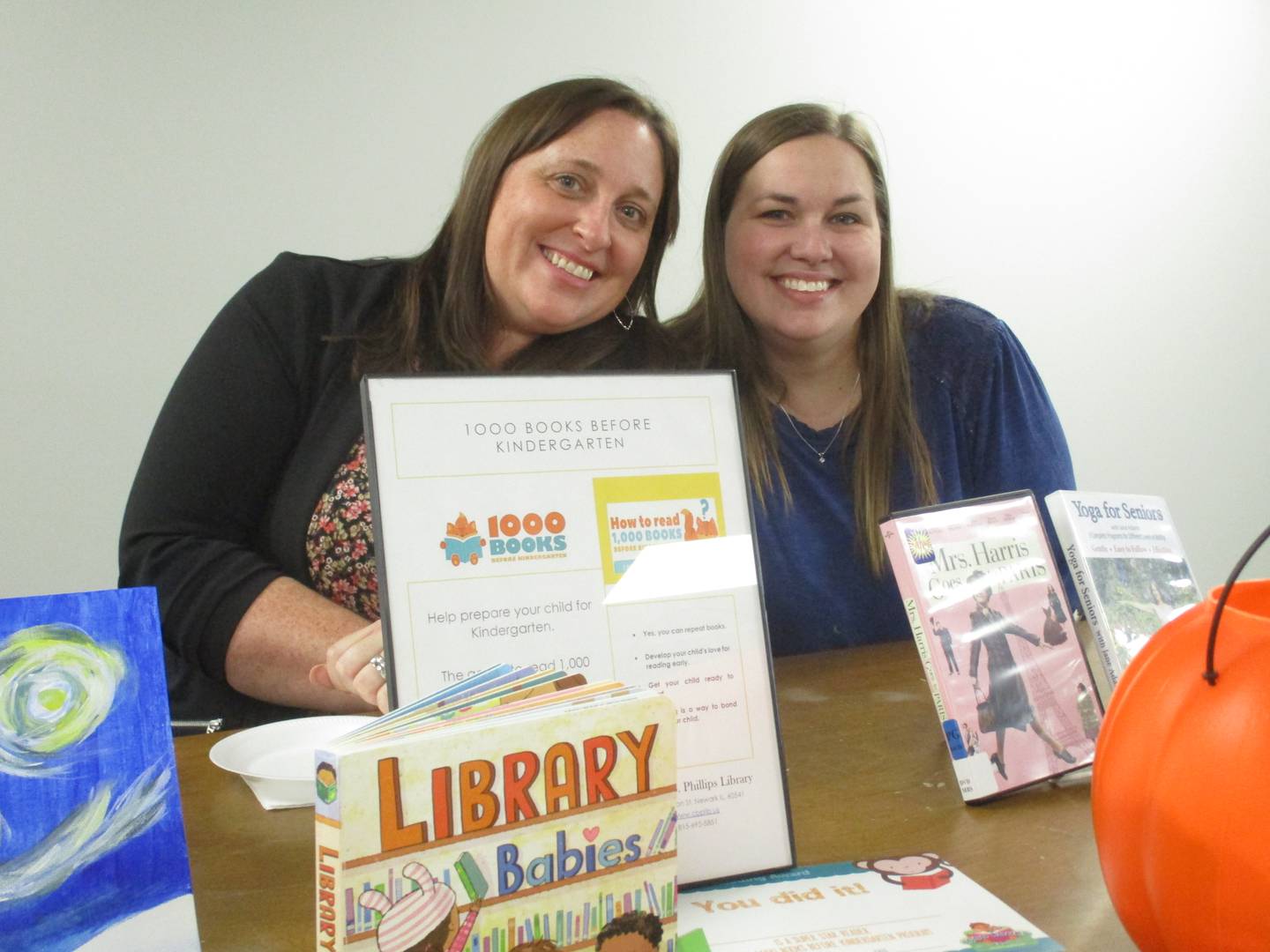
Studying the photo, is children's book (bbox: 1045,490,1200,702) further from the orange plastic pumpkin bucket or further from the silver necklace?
the silver necklace

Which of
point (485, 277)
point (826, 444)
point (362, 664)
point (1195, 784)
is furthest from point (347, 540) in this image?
point (1195, 784)

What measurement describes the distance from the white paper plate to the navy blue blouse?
27.4 inches

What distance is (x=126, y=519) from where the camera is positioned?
134 centimetres

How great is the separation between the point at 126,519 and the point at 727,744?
0.99 meters

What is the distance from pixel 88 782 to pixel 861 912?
0.42m

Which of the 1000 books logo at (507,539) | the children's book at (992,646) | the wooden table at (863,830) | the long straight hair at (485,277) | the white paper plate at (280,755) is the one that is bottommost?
the wooden table at (863,830)

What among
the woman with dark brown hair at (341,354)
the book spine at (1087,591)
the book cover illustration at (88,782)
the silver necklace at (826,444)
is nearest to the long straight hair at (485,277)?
the woman with dark brown hair at (341,354)

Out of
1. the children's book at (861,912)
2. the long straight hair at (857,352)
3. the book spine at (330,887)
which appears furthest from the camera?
the long straight hair at (857,352)

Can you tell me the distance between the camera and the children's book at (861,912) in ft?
1.87

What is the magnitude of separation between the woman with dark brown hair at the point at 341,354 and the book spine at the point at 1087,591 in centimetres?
74

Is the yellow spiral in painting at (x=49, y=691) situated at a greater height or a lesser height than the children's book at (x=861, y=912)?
greater

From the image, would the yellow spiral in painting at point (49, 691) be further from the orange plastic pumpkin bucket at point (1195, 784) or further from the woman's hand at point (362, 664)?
the orange plastic pumpkin bucket at point (1195, 784)

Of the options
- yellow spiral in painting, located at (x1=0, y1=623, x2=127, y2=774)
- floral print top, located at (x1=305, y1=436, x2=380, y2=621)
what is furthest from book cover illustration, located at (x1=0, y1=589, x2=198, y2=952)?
floral print top, located at (x1=305, y1=436, x2=380, y2=621)

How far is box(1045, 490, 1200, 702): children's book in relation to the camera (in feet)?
2.72
